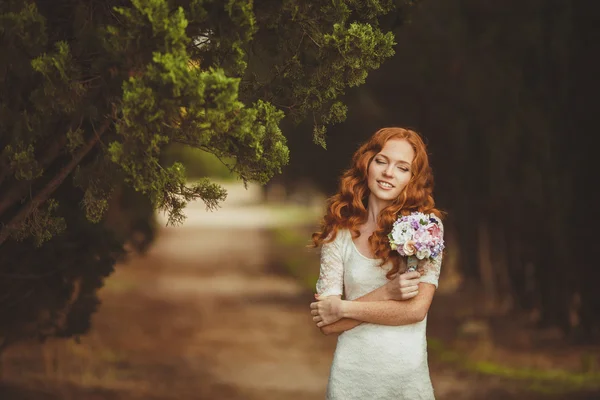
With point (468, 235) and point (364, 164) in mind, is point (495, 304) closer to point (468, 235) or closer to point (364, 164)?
point (468, 235)

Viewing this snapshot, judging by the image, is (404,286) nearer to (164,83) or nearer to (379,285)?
(379,285)

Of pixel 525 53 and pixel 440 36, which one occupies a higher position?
pixel 440 36

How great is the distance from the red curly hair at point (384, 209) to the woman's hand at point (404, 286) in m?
0.11

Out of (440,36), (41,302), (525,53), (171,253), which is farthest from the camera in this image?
(171,253)

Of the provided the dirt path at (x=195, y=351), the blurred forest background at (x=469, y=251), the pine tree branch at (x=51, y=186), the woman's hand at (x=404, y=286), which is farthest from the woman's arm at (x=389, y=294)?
the dirt path at (x=195, y=351)

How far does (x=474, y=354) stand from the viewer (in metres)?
12.6

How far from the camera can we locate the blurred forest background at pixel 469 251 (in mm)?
10547

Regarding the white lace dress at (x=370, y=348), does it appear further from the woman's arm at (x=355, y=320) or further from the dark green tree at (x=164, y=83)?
the dark green tree at (x=164, y=83)

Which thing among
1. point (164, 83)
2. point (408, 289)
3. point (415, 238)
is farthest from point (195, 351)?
point (164, 83)

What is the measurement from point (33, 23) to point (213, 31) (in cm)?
78

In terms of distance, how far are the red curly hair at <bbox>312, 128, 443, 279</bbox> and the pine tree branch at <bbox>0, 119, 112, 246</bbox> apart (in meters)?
1.14

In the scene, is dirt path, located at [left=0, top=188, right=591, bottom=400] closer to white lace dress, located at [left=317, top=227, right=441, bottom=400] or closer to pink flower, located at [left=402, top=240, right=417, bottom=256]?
white lace dress, located at [left=317, top=227, right=441, bottom=400]

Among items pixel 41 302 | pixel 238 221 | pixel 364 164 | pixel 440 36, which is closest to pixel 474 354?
pixel 440 36

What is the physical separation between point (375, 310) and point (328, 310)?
214mm
